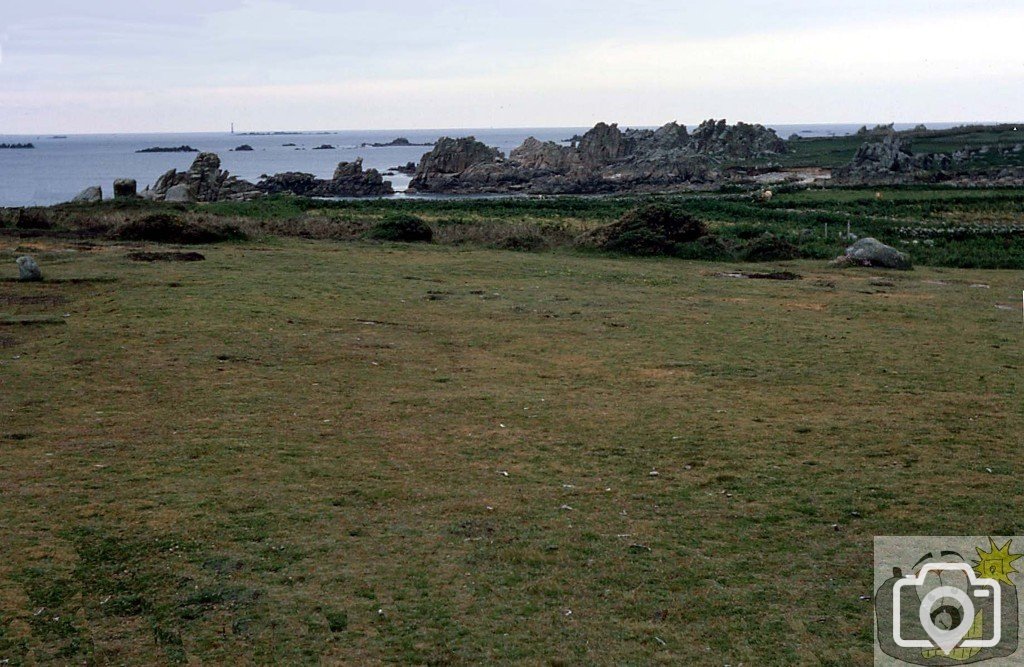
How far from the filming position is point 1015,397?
15.2 meters

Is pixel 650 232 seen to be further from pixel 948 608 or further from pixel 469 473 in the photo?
pixel 948 608

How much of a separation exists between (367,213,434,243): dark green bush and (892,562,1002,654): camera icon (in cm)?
3132

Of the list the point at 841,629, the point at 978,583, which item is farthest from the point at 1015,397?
the point at 841,629

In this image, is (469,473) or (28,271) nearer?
(469,473)

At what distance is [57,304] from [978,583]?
62.7 feet

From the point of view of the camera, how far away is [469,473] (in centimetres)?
1130

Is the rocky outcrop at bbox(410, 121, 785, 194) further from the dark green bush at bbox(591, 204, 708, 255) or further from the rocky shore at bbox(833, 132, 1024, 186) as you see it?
the dark green bush at bbox(591, 204, 708, 255)

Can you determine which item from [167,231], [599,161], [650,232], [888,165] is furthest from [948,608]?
[599,161]

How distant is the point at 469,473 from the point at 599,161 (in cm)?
14373

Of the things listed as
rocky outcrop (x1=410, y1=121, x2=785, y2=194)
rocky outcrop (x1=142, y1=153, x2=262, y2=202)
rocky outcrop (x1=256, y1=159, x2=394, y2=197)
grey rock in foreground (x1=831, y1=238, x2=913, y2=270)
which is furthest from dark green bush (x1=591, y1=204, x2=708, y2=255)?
rocky outcrop (x1=410, y1=121, x2=785, y2=194)

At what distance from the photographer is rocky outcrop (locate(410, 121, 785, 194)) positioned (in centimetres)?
12162

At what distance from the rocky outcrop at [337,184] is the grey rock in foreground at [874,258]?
8256cm

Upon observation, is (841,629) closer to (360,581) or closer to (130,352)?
(360,581)

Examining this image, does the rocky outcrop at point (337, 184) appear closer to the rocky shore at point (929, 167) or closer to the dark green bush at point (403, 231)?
the rocky shore at point (929, 167)
